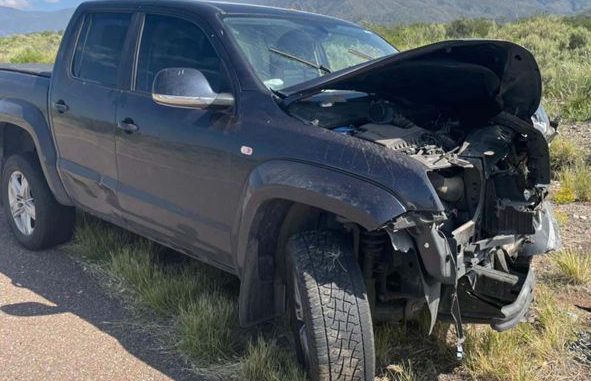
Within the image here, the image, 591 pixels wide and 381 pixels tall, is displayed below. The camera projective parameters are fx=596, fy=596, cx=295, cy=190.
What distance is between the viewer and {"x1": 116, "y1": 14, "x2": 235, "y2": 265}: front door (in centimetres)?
332

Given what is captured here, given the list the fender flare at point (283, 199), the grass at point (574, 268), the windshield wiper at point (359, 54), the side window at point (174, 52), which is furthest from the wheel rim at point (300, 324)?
the grass at point (574, 268)

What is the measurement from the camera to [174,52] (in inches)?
148

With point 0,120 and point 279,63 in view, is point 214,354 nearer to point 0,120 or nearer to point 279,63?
point 279,63

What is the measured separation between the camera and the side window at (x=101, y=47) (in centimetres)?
413

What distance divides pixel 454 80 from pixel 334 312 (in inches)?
54.4

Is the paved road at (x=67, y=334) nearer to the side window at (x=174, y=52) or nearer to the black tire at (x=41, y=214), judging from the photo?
the black tire at (x=41, y=214)

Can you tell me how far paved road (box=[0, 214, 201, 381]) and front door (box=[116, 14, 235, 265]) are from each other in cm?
64

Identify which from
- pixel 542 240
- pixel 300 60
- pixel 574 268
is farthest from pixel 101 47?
pixel 574 268

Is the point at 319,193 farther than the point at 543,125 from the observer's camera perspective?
No

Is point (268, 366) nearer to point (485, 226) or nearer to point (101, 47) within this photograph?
point (485, 226)

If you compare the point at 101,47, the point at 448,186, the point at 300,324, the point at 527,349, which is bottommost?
the point at 527,349

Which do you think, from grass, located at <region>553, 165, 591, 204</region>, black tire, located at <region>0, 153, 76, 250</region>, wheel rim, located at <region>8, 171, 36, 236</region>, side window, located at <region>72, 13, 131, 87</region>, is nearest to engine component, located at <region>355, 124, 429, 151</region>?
side window, located at <region>72, 13, 131, 87</region>

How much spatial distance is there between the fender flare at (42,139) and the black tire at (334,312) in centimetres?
255

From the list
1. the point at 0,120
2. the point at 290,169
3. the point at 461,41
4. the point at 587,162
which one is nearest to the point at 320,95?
the point at 290,169
